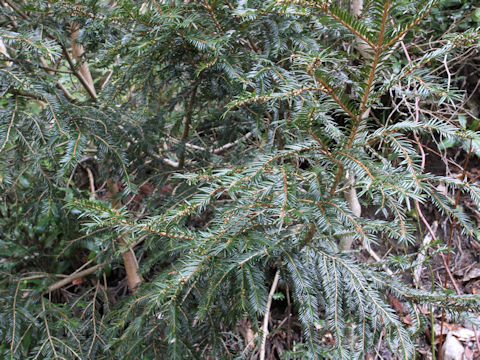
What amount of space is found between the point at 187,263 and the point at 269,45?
2.46 ft

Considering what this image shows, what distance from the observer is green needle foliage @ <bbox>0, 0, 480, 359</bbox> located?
2.47ft

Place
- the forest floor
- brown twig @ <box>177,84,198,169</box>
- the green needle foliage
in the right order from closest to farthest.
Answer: the green needle foliage
brown twig @ <box>177,84,198,169</box>
the forest floor

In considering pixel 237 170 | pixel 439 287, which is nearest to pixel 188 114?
pixel 237 170

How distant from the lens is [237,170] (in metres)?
0.85

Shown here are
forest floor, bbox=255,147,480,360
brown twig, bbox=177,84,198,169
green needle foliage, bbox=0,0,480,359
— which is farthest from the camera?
forest floor, bbox=255,147,480,360

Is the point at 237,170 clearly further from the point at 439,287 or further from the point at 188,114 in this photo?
the point at 439,287

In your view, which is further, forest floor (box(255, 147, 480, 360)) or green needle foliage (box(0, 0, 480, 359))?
forest floor (box(255, 147, 480, 360))

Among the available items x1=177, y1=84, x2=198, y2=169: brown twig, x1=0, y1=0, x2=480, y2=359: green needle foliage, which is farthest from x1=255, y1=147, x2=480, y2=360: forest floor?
x1=177, y1=84, x2=198, y2=169: brown twig

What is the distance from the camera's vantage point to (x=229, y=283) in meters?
1.02

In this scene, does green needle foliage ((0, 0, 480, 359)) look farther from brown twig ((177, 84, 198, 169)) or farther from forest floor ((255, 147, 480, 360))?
forest floor ((255, 147, 480, 360))

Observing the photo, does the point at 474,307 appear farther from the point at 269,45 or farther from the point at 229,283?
the point at 269,45

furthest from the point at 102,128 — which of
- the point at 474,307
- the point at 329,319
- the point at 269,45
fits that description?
the point at 474,307

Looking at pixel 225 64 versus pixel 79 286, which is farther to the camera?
pixel 79 286

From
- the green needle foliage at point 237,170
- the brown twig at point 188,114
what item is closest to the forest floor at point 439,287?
the green needle foliage at point 237,170
